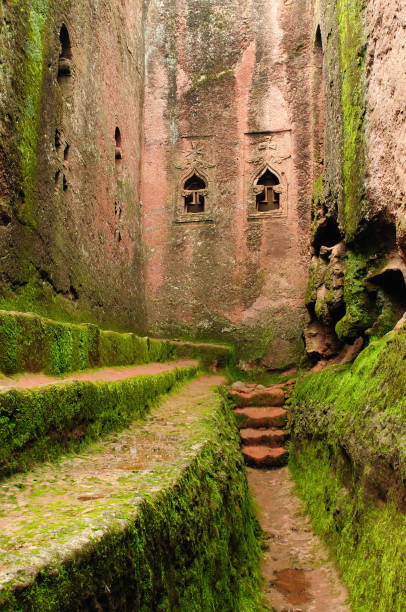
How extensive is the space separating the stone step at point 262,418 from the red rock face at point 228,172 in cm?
238

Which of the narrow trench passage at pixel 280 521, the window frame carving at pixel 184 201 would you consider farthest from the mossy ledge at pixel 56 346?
the window frame carving at pixel 184 201

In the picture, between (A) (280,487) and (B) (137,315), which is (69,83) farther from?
(A) (280,487)

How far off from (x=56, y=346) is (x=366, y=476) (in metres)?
2.09

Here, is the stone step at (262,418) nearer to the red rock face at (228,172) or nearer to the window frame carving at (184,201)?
the red rock face at (228,172)

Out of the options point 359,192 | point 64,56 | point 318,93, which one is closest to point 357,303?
point 359,192

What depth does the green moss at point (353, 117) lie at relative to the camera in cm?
478

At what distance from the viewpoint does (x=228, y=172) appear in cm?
969

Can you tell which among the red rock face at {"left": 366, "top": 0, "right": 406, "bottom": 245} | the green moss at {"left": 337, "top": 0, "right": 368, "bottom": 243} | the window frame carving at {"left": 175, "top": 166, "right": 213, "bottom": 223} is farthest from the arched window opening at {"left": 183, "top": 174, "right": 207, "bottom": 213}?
the red rock face at {"left": 366, "top": 0, "right": 406, "bottom": 245}

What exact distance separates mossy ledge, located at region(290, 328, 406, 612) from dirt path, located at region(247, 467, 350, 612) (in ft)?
0.38

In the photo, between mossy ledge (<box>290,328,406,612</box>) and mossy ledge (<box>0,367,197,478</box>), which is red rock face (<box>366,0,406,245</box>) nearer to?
mossy ledge (<box>290,328,406,612</box>)

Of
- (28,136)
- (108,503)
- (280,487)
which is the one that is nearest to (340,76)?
(28,136)

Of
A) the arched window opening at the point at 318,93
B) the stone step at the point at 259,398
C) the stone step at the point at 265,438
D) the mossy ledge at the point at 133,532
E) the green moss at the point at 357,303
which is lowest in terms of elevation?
the stone step at the point at 265,438

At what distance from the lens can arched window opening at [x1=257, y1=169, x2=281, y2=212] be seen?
9.55m

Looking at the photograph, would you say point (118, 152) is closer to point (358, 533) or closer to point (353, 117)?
point (353, 117)
